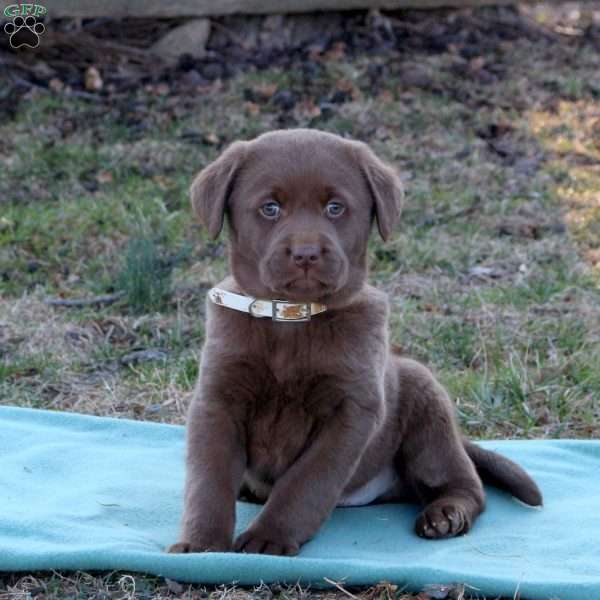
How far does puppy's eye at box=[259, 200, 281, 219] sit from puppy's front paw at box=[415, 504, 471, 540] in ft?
3.25

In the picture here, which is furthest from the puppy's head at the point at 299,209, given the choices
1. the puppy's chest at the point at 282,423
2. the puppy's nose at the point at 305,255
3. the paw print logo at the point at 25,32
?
the paw print logo at the point at 25,32

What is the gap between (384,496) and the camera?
3.56m

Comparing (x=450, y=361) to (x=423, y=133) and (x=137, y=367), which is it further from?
(x=423, y=133)

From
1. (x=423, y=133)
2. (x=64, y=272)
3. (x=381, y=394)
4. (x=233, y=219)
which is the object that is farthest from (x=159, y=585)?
Result: (x=423, y=133)

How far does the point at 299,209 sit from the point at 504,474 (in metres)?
1.16

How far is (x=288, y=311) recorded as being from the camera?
3.14m

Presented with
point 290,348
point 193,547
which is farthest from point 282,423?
A: point 193,547

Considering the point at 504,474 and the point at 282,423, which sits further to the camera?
the point at 504,474

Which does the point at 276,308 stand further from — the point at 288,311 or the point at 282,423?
the point at 282,423

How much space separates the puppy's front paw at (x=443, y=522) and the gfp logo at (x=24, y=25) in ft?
16.9

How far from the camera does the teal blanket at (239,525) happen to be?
2789 mm

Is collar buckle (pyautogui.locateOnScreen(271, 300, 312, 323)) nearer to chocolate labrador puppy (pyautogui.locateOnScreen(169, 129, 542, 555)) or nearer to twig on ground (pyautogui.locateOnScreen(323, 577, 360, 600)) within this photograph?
chocolate labrador puppy (pyautogui.locateOnScreen(169, 129, 542, 555))

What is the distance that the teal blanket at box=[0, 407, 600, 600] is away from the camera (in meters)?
2.79

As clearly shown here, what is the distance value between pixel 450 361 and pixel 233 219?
1934 mm
